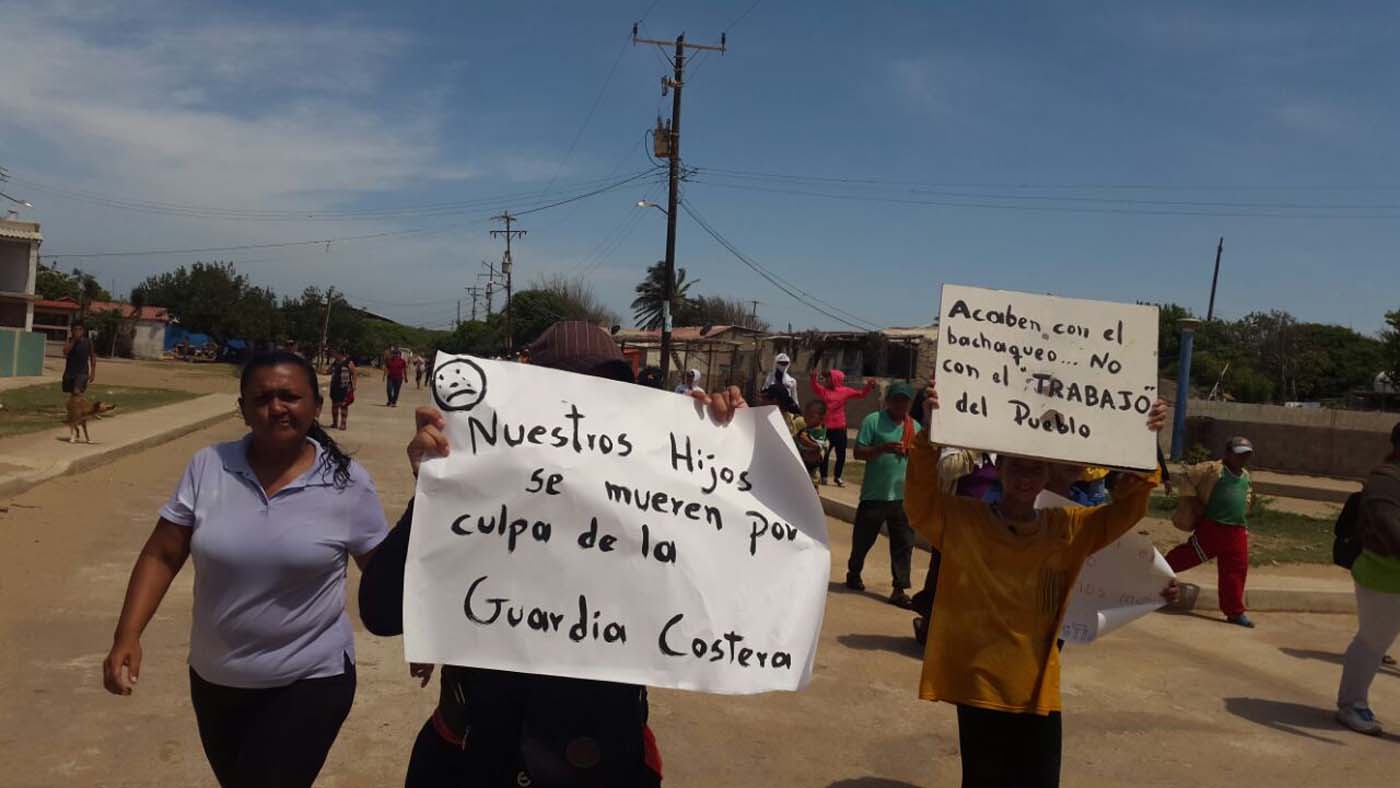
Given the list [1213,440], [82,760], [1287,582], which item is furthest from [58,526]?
[1213,440]

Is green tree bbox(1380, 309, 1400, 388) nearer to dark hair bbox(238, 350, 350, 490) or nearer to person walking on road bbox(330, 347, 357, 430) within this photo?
person walking on road bbox(330, 347, 357, 430)

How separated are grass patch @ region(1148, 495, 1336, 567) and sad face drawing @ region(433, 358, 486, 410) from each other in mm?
10655

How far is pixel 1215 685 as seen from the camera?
6.73 m

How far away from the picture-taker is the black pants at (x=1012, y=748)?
3.47 metres

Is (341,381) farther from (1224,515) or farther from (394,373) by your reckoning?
(1224,515)

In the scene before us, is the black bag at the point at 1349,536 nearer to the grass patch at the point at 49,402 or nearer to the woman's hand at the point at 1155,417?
the woman's hand at the point at 1155,417

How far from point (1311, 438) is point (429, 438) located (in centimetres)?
2300

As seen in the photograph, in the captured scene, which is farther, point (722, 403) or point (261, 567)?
point (261, 567)

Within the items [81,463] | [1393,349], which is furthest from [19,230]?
[1393,349]

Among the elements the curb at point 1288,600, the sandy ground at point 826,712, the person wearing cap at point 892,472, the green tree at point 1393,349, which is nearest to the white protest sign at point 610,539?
the sandy ground at point 826,712

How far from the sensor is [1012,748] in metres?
3.51

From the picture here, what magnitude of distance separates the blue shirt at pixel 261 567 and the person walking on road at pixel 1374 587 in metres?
5.04

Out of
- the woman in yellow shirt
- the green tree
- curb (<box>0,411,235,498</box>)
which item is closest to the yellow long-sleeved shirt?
the woman in yellow shirt

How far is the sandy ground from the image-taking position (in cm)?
450
